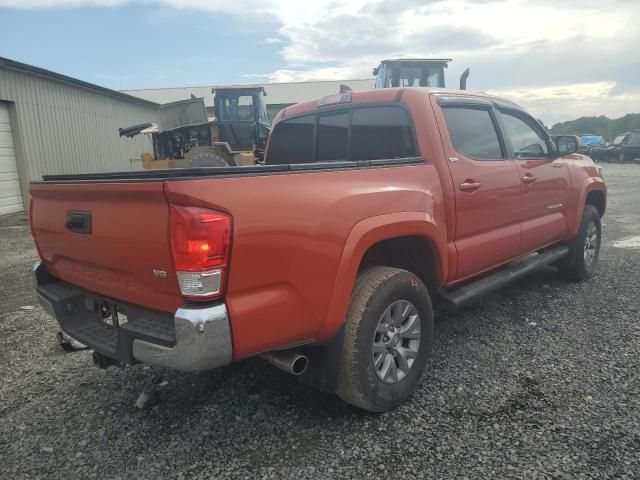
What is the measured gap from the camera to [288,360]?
2408mm

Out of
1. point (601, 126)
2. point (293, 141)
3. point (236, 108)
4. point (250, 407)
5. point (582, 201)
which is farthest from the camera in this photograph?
point (601, 126)

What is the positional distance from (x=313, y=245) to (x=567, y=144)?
3658 mm

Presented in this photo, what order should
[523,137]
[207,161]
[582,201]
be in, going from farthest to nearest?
[207,161] → [582,201] → [523,137]

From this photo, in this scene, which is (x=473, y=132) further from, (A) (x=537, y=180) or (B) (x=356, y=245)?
(B) (x=356, y=245)

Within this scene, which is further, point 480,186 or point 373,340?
point 480,186

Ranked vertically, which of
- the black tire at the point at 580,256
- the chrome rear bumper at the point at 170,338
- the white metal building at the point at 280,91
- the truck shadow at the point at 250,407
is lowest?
the truck shadow at the point at 250,407

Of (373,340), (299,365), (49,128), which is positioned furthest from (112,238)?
(49,128)

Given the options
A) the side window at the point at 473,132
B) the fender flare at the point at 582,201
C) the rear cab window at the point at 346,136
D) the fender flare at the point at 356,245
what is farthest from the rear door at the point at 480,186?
the fender flare at the point at 582,201

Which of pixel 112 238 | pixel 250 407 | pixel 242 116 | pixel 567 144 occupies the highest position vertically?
pixel 242 116

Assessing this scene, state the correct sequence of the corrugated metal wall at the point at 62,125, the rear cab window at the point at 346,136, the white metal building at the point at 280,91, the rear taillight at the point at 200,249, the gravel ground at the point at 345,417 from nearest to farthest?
1. the rear taillight at the point at 200,249
2. the gravel ground at the point at 345,417
3. the rear cab window at the point at 346,136
4. the corrugated metal wall at the point at 62,125
5. the white metal building at the point at 280,91

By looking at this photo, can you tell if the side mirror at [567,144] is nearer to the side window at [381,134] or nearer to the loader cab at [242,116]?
the side window at [381,134]

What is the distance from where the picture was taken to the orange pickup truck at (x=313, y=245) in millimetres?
2078

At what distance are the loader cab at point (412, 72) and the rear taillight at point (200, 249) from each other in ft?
41.7

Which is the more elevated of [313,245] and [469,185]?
[469,185]
